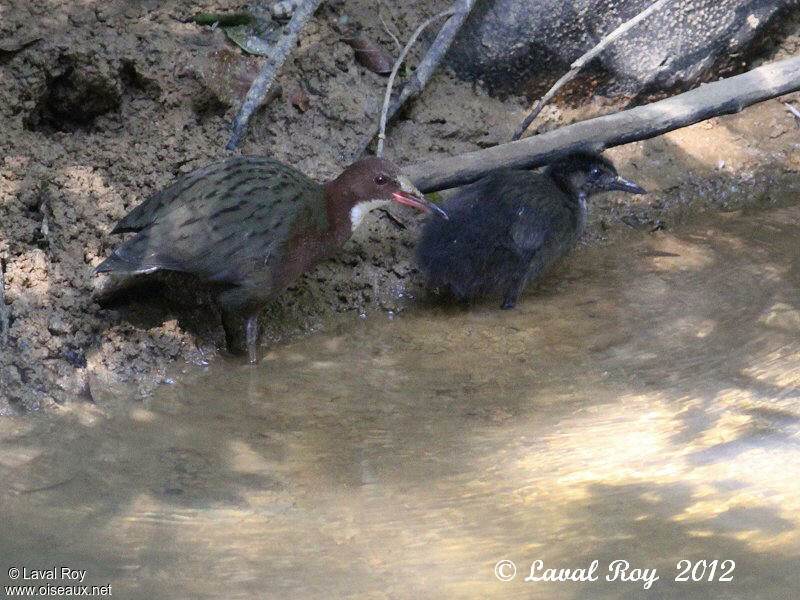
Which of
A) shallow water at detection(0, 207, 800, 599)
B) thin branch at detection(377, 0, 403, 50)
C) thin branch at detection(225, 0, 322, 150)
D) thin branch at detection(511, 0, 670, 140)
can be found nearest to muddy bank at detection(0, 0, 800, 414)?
thin branch at detection(377, 0, 403, 50)

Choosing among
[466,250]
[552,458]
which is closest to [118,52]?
[466,250]

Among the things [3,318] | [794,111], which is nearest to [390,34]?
[794,111]

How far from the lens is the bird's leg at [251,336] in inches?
205

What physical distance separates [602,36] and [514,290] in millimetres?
2259

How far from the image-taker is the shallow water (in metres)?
3.28

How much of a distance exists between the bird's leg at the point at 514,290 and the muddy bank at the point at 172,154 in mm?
509

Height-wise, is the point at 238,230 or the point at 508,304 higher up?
the point at 508,304

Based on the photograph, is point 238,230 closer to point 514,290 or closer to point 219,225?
point 219,225

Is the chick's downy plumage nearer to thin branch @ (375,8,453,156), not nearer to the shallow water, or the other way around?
the shallow water

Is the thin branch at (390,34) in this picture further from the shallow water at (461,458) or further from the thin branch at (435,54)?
the shallow water at (461,458)

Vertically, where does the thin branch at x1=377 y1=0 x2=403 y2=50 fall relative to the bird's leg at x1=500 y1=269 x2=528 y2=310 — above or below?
above

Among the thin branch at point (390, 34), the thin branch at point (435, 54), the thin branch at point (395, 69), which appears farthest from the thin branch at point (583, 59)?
the thin branch at point (390, 34)

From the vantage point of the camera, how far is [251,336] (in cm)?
523

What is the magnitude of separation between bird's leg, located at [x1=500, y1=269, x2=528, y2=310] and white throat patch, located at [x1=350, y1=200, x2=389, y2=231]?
864 millimetres
